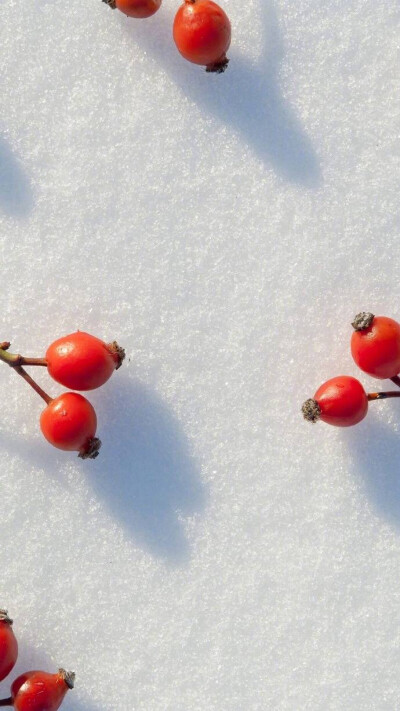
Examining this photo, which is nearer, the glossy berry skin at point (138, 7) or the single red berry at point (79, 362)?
the single red berry at point (79, 362)

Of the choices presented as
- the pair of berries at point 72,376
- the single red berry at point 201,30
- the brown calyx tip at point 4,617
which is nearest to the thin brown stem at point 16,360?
the pair of berries at point 72,376

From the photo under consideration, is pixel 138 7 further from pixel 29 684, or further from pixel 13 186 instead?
pixel 29 684

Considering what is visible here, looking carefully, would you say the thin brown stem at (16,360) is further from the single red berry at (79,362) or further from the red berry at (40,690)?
the red berry at (40,690)

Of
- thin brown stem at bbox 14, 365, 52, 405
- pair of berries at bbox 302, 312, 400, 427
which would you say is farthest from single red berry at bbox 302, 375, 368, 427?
thin brown stem at bbox 14, 365, 52, 405

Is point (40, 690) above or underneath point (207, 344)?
underneath

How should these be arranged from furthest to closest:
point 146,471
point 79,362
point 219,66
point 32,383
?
point 146,471 < point 219,66 < point 32,383 < point 79,362

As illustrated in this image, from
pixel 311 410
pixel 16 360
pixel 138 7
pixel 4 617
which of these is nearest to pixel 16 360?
pixel 16 360

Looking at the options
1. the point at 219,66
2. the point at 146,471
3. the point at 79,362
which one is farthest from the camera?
the point at 146,471
